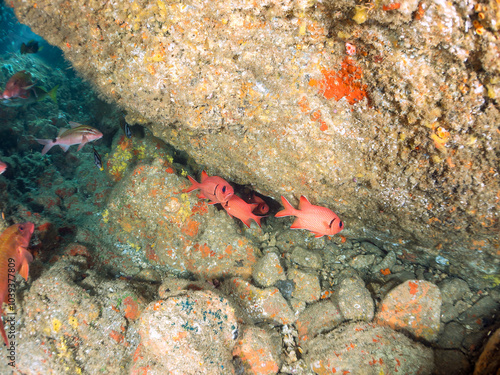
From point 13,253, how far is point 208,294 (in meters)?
2.13

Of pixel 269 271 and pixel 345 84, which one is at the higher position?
pixel 345 84

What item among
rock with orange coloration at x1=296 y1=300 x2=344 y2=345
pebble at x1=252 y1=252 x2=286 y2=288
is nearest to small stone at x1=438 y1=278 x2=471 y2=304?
rock with orange coloration at x1=296 y1=300 x2=344 y2=345

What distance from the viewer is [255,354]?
2861 mm

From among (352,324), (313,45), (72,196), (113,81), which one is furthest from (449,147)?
(72,196)

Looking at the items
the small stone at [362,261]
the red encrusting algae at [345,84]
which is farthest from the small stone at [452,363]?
the red encrusting algae at [345,84]

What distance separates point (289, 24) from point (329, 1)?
43 cm

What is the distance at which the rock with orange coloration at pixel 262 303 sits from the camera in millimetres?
3615

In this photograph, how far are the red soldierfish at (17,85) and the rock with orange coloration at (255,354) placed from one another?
6.43 metres

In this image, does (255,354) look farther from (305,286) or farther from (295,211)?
(295,211)

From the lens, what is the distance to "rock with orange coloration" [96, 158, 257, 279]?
4.23 m

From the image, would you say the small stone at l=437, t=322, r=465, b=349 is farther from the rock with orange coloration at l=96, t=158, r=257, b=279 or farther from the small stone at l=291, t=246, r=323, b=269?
the rock with orange coloration at l=96, t=158, r=257, b=279

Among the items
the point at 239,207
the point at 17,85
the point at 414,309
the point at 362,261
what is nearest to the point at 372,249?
the point at 362,261

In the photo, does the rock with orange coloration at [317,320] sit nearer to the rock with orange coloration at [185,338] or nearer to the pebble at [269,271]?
the pebble at [269,271]

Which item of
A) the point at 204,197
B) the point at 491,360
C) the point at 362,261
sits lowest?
the point at 362,261
